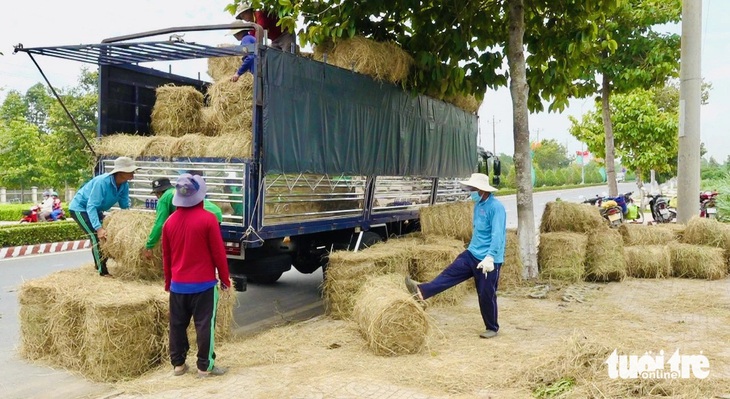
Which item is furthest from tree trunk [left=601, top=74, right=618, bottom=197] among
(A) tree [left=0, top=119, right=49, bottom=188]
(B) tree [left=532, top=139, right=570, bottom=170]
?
(B) tree [left=532, top=139, right=570, bottom=170]

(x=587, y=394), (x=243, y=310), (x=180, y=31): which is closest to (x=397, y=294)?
(x=587, y=394)

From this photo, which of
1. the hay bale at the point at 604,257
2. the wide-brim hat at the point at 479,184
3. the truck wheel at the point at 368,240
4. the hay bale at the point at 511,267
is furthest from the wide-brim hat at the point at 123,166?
the hay bale at the point at 604,257

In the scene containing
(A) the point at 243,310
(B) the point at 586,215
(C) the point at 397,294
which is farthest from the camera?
(B) the point at 586,215

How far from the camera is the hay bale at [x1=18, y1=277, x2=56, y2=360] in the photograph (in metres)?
5.67

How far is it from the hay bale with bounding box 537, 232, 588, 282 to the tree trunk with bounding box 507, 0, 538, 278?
0.27m

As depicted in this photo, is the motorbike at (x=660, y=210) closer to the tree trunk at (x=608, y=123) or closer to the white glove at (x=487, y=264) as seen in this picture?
the tree trunk at (x=608, y=123)

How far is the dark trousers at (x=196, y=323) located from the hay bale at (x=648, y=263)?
7.90 meters

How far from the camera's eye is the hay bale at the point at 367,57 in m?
8.34

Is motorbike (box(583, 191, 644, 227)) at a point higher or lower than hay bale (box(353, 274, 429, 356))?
higher

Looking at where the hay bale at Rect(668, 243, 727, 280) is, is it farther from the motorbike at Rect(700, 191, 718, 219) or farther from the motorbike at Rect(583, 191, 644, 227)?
the motorbike at Rect(700, 191, 718, 219)

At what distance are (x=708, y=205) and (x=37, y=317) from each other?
16.5 meters

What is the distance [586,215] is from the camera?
34.7 feet

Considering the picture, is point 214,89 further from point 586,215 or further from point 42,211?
point 42,211

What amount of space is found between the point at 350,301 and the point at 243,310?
1.81 metres
